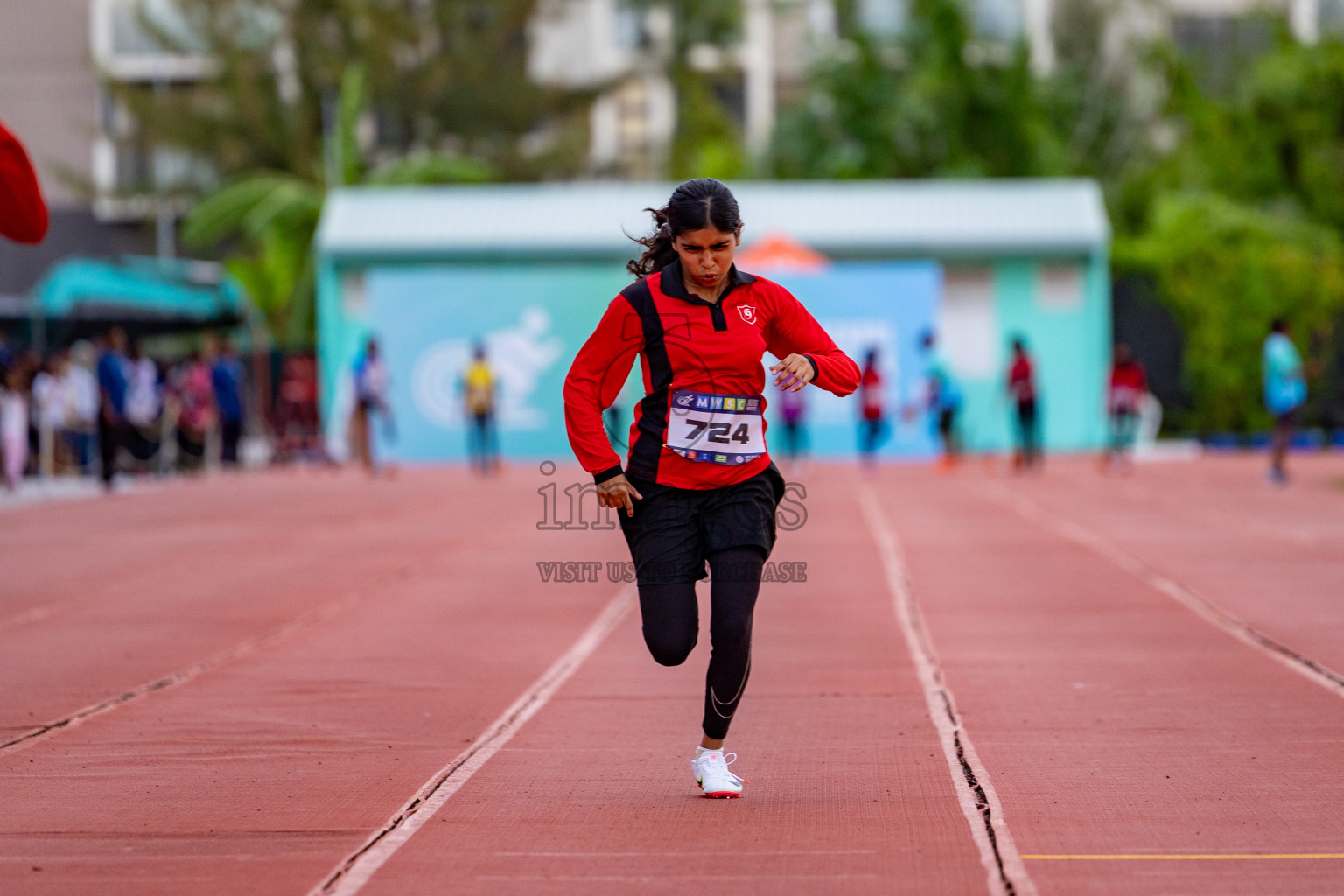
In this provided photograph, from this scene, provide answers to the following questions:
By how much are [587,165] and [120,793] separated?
50772mm

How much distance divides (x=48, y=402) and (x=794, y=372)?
2026 cm

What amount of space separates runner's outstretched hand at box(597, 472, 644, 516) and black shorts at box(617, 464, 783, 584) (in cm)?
7

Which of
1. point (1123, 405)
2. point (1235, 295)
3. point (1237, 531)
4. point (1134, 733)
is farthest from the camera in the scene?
point (1235, 295)

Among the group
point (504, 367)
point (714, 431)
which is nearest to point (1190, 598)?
point (714, 431)

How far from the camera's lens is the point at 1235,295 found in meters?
31.0

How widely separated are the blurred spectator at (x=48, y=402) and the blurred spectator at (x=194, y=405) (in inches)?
111

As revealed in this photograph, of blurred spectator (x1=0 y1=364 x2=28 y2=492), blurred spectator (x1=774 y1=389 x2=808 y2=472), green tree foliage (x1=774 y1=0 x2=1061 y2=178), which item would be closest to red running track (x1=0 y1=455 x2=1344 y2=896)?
blurred spectator (x1=0 y1=364 x2=28 y2=492)

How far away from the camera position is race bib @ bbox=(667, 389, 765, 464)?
18.8 feet

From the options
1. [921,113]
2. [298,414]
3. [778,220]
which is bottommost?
[298,414]

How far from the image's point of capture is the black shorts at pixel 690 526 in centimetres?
576

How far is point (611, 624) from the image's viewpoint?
1064cm

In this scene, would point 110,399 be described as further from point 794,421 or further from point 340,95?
point 340,95

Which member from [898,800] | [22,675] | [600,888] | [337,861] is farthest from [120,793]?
[22,675]

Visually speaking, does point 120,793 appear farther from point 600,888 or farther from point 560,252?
point 560,252
